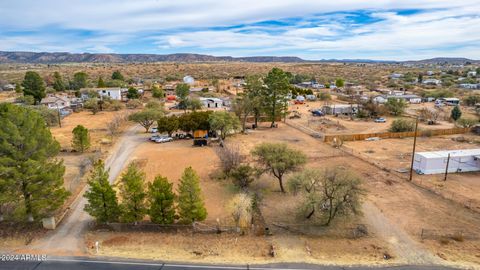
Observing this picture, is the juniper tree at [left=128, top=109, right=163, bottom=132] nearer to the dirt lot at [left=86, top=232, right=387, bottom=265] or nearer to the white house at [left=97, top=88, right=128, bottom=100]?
the dirt lot at [left=86, top=232, right=387, bottom=265]

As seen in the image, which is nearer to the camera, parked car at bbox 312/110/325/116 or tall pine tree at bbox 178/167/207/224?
tall pine tree at bbox 178/167/207/224

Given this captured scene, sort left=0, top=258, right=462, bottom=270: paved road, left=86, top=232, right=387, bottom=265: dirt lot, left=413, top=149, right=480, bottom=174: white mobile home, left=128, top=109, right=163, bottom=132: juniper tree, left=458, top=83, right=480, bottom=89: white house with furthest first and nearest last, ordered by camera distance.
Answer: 1. left=458, top=83, right=480, bottom=89: white house
2. left=128, top=109, right=163, bottom=132: juniper tree
3. left=413, top=149, right=480, bottom=174: white mobile home
4. left=86, top=232, right=387, bottom=265: dirt lot
5. left=0, top=258, right=462, bottom=270: paved road

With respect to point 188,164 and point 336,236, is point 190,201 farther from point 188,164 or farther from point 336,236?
point 188,164

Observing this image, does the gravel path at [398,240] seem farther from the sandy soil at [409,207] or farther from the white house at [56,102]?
the white house at [56,102]

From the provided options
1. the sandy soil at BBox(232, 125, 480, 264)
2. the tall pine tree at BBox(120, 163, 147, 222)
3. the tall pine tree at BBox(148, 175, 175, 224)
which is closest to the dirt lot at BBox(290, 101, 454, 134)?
the sandy soil at BBox(232, 125, 480, 264)

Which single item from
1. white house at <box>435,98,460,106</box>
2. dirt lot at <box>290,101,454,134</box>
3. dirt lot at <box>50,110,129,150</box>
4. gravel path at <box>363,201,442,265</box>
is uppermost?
white house at <box>435,98,460,106</box>

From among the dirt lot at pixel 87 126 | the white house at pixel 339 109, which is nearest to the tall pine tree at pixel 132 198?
the dirt lot at pixel 87 126

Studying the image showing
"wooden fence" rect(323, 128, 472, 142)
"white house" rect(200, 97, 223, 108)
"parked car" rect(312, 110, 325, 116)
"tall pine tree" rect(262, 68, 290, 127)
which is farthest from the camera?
"white house" rect(200, 97, 223, 108)
